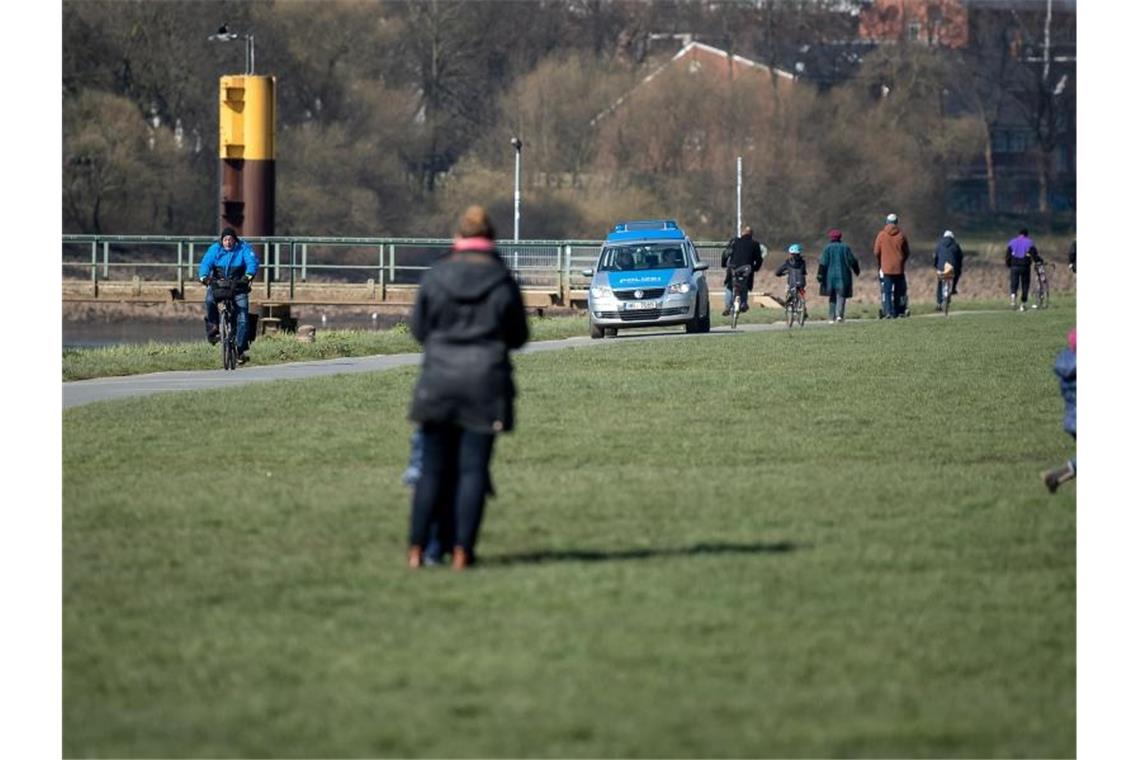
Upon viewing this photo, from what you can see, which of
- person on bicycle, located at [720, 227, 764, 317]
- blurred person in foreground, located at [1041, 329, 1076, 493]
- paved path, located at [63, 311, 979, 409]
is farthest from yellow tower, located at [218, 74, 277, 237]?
blurred person in foreground, located at [1041, 329, 1076, 493]

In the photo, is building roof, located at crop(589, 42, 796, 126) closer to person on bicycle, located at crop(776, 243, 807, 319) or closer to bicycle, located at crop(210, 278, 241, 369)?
person on bicycle, located at crop(776, 243, 807, 319)

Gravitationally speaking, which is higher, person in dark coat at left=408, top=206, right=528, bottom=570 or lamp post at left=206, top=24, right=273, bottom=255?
lamp post at left=206, top=24, right=273, bottom=255

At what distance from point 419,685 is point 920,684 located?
Answer: 1.77 metres

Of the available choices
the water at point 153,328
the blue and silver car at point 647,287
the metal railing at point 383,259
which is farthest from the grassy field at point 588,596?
the water at point 153,328

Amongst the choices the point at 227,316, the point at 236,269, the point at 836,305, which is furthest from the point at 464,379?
the point at 836,305

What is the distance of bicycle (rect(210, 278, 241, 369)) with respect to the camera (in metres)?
28.8

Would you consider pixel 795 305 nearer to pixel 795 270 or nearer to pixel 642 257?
pixel 795 270

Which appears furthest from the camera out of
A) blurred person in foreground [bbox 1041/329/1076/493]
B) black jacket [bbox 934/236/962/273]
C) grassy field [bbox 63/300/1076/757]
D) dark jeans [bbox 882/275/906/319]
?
black jacket [bbox 934/236/962/273]

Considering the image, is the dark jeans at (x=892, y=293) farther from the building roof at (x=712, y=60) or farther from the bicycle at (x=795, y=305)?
the building roof at (x=712, y=60)

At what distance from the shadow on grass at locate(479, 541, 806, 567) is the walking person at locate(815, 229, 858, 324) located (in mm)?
30778

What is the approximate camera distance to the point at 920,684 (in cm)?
869

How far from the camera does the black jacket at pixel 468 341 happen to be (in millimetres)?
11086

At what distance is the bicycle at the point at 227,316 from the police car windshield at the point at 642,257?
37.5 ft
